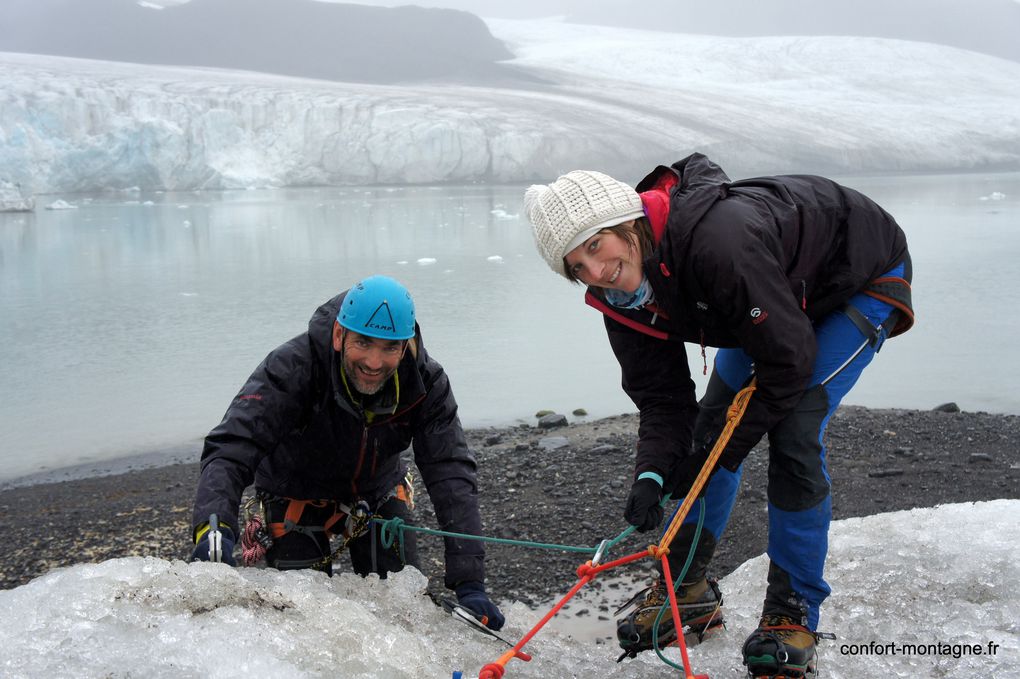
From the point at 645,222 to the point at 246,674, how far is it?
1.23 m

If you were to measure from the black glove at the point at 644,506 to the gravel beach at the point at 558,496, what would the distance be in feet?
3.30

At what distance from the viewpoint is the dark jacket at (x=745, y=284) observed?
194 cm

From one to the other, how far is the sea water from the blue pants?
362 cm

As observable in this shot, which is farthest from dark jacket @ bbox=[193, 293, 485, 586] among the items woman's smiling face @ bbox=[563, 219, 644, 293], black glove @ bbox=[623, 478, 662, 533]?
woman's smiling face @ bbox=[563, 219, 644, 293]

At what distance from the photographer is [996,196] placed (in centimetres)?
→ 1906

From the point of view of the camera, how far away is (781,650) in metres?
2.09

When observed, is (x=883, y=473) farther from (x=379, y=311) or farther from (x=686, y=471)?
(x=379, y=311)

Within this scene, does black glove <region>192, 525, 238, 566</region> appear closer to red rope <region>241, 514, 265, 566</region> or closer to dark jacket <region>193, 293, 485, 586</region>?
dark jacket <region>193, 293, 485, 586</region>

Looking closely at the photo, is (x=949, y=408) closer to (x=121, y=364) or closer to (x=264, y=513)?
(x=264, y=513)

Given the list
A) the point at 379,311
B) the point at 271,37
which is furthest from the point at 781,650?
the point at 271,37

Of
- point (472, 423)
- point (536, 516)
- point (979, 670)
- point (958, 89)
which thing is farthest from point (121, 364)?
point (958, 89)

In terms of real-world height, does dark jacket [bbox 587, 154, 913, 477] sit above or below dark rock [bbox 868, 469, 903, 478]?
above

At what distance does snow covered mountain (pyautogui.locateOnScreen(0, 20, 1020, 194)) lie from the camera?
19.0 meters

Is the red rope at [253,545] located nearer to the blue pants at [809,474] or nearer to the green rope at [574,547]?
the green rope at [574,547]
